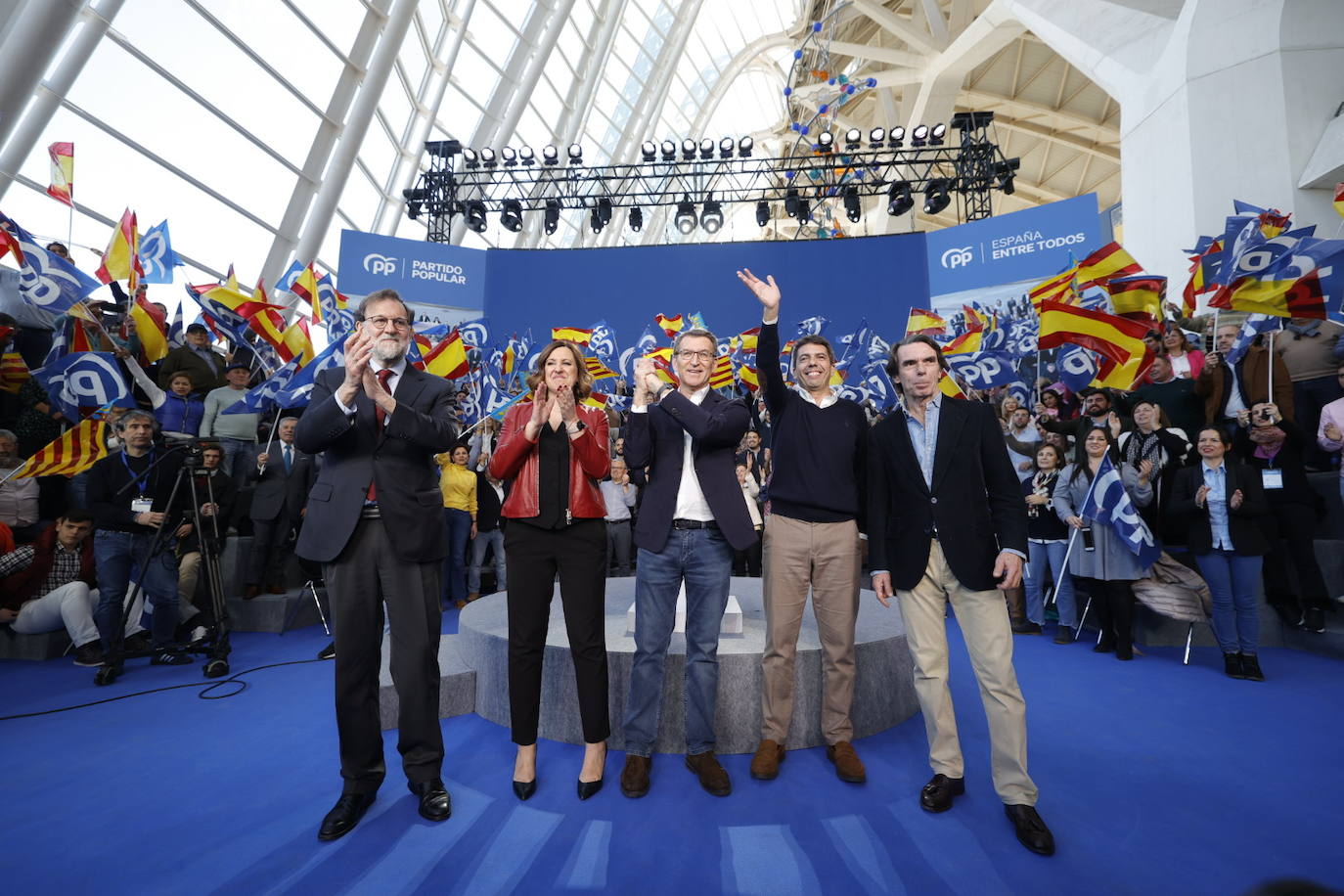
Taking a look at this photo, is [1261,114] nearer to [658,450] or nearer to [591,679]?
[658,450]

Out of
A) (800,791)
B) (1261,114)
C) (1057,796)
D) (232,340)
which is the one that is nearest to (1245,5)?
(1261,114)

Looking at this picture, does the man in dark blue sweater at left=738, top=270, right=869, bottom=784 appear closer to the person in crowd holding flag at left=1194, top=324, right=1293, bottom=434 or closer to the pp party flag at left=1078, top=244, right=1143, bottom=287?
the person in crowd holding flag at left=1194, top=324, right=1293, bottom=434

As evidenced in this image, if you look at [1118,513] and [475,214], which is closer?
[1118,513]

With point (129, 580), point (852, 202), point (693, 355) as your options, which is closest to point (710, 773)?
point (693, 355)

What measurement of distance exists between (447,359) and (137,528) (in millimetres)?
2700

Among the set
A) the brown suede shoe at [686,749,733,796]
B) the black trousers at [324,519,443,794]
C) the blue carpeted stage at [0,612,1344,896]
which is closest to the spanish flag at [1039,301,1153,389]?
the blue carpeted stage at [0,612,1344,896]

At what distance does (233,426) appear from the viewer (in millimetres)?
5566

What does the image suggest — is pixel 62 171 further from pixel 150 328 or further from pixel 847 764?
pixel 847 764

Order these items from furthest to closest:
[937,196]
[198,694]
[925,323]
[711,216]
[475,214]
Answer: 1. [711,216]
2. [475,214]
3. [937,196]
4. [925,323]
5. [198,694]

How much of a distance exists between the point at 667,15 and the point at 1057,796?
21.0m

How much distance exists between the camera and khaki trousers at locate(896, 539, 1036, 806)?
6.94 feet

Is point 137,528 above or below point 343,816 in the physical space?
above

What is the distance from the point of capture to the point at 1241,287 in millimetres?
4609

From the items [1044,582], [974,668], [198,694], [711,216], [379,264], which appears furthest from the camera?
[711,216]
